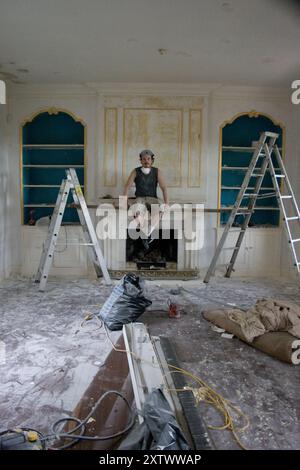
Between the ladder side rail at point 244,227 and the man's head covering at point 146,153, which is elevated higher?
the man's head covering at point 146,153

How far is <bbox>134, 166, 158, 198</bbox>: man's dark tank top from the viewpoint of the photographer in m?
5.04

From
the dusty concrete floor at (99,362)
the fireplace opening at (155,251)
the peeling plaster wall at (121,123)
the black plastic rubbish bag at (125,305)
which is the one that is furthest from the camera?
the fireplace opening at (155,251)

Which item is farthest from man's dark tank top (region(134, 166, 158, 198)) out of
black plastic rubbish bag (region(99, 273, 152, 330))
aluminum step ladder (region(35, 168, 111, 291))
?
black plastic rubbish bag (region(99, 273, 152, 330))

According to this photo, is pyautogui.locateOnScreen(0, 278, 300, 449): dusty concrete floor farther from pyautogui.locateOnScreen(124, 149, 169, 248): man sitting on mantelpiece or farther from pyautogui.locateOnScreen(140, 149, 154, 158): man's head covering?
pyautogui.locateOnScreen(140, 149, 154, 158): man's head covering

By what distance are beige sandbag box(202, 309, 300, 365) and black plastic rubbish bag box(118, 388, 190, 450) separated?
1.19 meters

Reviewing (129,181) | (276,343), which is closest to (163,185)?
(129,181)

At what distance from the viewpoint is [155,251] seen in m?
5.87

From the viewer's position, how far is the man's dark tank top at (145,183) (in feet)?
16.5

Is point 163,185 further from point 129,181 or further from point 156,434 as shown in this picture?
point 156,434

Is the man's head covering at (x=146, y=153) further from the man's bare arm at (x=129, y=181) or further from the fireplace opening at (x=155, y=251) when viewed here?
the fireplace opening at (x=155, y=251)

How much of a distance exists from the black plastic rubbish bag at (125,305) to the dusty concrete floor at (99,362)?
155 mm

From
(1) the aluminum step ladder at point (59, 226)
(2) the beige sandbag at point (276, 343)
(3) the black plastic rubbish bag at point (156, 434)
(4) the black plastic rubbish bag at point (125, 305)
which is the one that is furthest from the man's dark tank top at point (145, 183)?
(3) the black plastic rubbish bag at point (156, 434)

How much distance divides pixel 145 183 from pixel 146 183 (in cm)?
1
